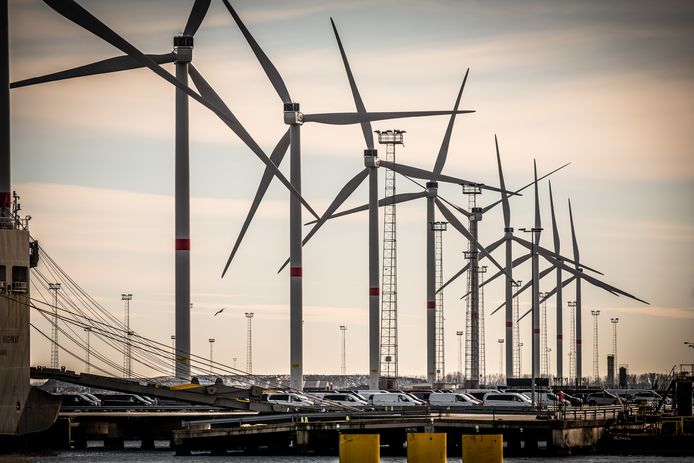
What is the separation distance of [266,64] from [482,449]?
56.4 metres

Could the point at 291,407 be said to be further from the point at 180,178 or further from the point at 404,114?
the point at 404,114

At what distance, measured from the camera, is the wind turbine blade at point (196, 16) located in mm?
104625

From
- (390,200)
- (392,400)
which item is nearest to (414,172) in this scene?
(390,200)

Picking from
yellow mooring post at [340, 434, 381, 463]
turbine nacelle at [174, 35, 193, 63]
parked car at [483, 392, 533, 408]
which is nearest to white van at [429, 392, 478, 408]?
parked car at [483, 392, 533, 408]

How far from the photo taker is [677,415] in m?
101

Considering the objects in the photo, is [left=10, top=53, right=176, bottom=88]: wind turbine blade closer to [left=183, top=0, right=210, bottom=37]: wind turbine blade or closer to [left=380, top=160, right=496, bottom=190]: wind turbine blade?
[left=183, top=0, right=210, bottom=37]: wind turbine blade

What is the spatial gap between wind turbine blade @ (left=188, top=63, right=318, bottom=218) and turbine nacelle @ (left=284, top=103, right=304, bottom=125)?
15871 mm

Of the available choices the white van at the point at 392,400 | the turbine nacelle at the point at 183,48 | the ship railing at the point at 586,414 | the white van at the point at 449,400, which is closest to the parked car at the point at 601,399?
the white van at the point at 449,400

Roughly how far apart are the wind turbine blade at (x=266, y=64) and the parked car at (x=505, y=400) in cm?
2936

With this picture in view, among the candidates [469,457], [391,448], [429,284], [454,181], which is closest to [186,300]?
[391,448]

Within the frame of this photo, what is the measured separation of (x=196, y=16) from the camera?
→ 10538 cm

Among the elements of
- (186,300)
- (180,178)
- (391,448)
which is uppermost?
(180,178)

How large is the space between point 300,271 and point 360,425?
32.6 meters

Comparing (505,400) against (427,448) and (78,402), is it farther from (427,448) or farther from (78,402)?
(427,448)
